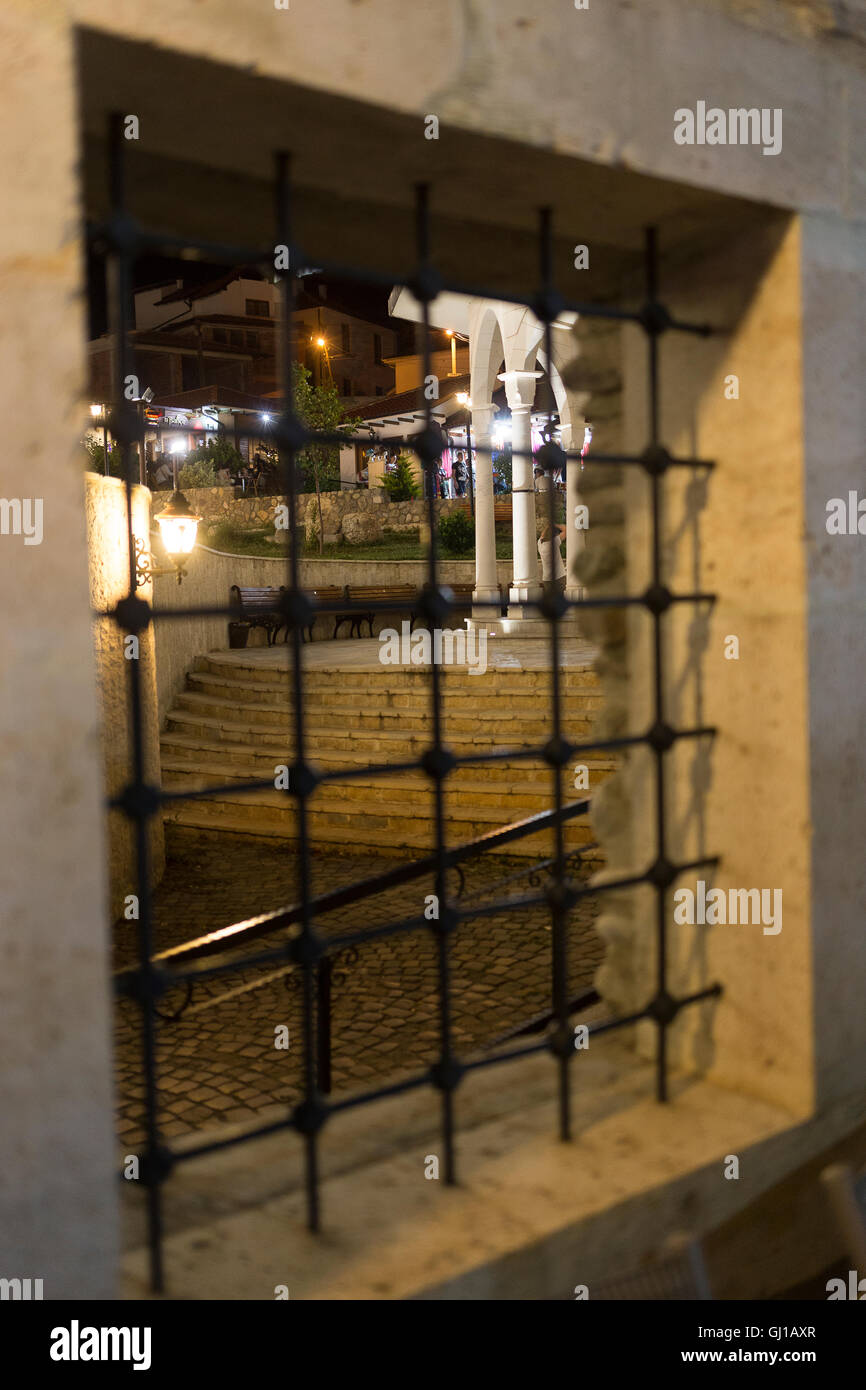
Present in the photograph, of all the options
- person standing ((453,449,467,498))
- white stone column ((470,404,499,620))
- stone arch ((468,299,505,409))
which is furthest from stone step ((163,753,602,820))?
person standing ((453,449,467,498))

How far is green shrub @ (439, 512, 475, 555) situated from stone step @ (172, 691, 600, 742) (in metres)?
14.3

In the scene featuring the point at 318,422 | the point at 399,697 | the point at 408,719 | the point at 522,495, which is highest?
the point at 318,422

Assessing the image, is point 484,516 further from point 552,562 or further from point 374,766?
point 374,766

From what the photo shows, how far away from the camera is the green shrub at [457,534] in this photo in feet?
80.4

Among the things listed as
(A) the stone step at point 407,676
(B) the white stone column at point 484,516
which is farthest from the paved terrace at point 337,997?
(B) the white stone column at point 484,516

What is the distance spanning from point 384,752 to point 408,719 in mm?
349

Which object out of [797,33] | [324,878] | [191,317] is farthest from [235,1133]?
[191,317]

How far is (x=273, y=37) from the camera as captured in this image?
1.46 metres

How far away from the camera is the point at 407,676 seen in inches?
381

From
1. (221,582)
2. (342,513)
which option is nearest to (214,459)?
(342,513)

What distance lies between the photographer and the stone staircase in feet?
25.9

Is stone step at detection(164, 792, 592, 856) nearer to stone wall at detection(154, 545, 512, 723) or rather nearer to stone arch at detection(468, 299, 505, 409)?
stone wall at detection(154, 545, 512, 723)

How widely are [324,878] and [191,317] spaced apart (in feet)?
107

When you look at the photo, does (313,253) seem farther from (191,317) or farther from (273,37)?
(191,317)
